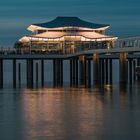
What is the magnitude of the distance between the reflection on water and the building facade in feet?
136

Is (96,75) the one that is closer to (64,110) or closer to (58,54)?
(58,54)

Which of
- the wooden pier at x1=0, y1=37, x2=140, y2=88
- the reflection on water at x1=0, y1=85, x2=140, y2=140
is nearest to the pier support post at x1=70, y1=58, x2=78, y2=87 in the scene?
the wooden pier at x1=0, y1=37, x2=140, y2=88

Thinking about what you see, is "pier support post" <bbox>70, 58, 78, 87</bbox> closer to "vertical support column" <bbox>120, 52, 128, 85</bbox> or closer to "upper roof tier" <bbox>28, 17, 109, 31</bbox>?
"upper roof tier" <bbox>28, 17, 109, 31</bbox>

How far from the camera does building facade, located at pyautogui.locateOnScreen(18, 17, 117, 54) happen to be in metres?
83.1

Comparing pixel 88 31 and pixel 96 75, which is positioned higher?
pixel 88 31

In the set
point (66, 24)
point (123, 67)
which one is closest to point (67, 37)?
point (66, 24)

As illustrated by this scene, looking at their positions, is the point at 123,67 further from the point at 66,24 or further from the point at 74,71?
the point at 66,24

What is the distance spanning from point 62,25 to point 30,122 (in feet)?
214

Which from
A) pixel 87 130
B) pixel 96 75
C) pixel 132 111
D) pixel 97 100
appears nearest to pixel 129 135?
pixel 87 130

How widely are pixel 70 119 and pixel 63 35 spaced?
5982 centimetres

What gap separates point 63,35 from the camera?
86.8 meters

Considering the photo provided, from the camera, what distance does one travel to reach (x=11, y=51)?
257 ft

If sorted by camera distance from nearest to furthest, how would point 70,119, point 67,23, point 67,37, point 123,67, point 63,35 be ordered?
1. point 70,119
2. point 123,67
3. point 67,37
4. point 63,35
5. point 67,23

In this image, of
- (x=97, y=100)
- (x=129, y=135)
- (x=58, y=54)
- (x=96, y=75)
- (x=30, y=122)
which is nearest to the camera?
(x=129, y=135)
